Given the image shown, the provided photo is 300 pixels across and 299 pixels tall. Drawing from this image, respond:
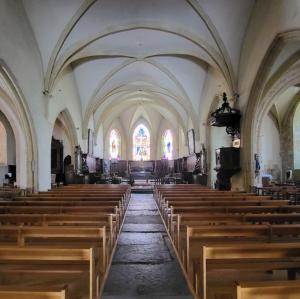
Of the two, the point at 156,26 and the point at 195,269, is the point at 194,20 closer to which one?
the point at 156,26

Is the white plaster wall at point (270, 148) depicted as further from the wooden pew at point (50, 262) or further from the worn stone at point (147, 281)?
the wooden pew at point (50, 262)

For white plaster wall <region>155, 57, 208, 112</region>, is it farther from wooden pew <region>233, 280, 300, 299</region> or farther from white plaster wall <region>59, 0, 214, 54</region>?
wooden pew <region>233, 280, 300, 299</region>

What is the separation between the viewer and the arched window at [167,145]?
3140 cm

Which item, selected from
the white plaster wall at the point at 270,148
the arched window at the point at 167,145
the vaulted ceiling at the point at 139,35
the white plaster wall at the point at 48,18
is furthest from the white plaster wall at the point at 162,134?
the white plaster wall at the point at 48,18

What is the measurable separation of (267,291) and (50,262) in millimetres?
2335

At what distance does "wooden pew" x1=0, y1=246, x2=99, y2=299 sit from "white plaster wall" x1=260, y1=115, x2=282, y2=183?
62.4 ft

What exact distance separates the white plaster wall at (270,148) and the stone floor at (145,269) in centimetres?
1482

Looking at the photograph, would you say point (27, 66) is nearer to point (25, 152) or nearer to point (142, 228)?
point (25, 152)

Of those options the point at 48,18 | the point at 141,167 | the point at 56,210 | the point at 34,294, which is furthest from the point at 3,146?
the point at 34,294

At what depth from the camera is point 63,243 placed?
4406 mm

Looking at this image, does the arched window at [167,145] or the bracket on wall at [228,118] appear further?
the arched window at [167,145]

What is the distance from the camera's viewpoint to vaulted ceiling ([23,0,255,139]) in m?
11.3

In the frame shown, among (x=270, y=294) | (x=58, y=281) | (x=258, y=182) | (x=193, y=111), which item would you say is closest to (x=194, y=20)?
(x=258, y=182)

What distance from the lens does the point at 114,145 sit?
3228 cm
